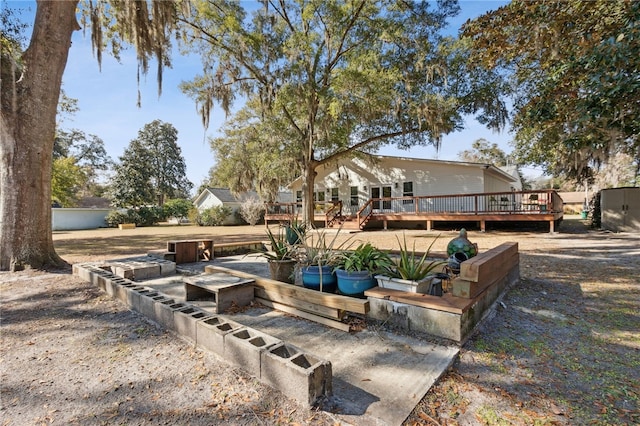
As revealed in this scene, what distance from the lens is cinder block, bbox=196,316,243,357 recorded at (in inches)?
94.7

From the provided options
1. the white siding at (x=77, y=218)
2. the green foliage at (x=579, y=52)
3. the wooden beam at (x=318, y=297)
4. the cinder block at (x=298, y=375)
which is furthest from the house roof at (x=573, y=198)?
the white siding at (x=77, y=218)

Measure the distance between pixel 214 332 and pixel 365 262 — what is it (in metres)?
1.76

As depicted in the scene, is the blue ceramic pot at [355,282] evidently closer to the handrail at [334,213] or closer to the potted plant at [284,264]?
the potted plant at [284,264]

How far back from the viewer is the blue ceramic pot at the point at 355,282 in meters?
3.17

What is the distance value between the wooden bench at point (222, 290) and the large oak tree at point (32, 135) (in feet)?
14.1

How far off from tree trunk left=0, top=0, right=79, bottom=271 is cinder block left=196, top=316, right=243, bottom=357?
17.6 feet

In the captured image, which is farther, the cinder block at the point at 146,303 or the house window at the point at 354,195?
the house window at the point at 354,195

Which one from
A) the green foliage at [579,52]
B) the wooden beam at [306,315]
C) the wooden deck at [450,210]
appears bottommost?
the wooden beam at [306,315]

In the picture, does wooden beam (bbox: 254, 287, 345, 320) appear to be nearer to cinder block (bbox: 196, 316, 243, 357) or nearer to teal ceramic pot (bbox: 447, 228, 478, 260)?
cinder block (bbox: 196, 316, 243, 357)

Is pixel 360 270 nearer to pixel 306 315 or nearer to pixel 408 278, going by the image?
pixel 408 278

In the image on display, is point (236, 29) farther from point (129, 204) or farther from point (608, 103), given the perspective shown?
point (129, 204)

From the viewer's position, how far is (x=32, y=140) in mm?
5648

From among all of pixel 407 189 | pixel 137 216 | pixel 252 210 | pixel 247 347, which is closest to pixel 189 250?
pixel 247 347

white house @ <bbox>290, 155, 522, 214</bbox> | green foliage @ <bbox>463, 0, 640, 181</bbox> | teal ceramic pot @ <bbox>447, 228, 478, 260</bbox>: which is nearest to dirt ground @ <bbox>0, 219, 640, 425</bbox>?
teal ceramic pot @ <bbox>447, 228, 478, 260</bbox>
